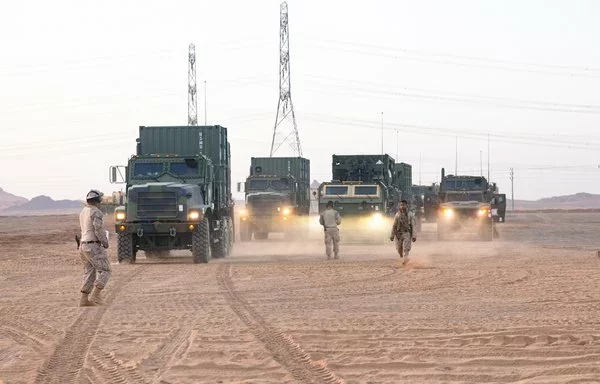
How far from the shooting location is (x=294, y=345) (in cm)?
1055

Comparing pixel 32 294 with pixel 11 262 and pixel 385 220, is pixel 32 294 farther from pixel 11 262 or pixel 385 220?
pixel 385 220

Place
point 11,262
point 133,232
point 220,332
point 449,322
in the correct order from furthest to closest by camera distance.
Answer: point 11,262 < point 133,232 < point 449,322 < point 220,332

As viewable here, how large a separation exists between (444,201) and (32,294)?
23.5 m

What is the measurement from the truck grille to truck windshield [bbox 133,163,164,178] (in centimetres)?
88

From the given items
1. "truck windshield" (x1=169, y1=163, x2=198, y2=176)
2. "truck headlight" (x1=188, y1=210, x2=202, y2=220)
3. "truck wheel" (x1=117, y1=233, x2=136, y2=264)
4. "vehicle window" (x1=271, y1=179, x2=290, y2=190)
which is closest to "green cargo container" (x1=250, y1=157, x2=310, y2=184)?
"vehicle window" (x1=271, y1=179, x2=290, y2=190)

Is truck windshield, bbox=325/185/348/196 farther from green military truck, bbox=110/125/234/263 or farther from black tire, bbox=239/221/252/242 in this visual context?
green military truck, bbox=110/125/234/263

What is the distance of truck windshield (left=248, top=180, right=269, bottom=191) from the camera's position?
39594 mm

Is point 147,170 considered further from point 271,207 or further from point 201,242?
point 271,207

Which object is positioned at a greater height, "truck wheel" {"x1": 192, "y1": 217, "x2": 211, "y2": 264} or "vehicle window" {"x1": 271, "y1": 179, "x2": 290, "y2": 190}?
"vehicle window" {"x1": 271, "y1": 179, "x2": 290, "y2": 190}

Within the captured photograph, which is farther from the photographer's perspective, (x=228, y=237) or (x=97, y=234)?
(x=228, y=237)

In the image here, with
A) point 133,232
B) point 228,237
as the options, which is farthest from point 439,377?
point 228,237

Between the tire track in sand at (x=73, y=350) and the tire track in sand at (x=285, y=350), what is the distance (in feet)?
6.30

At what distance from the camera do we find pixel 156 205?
25.0 meters

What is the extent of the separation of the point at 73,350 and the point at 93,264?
450 centimetres
